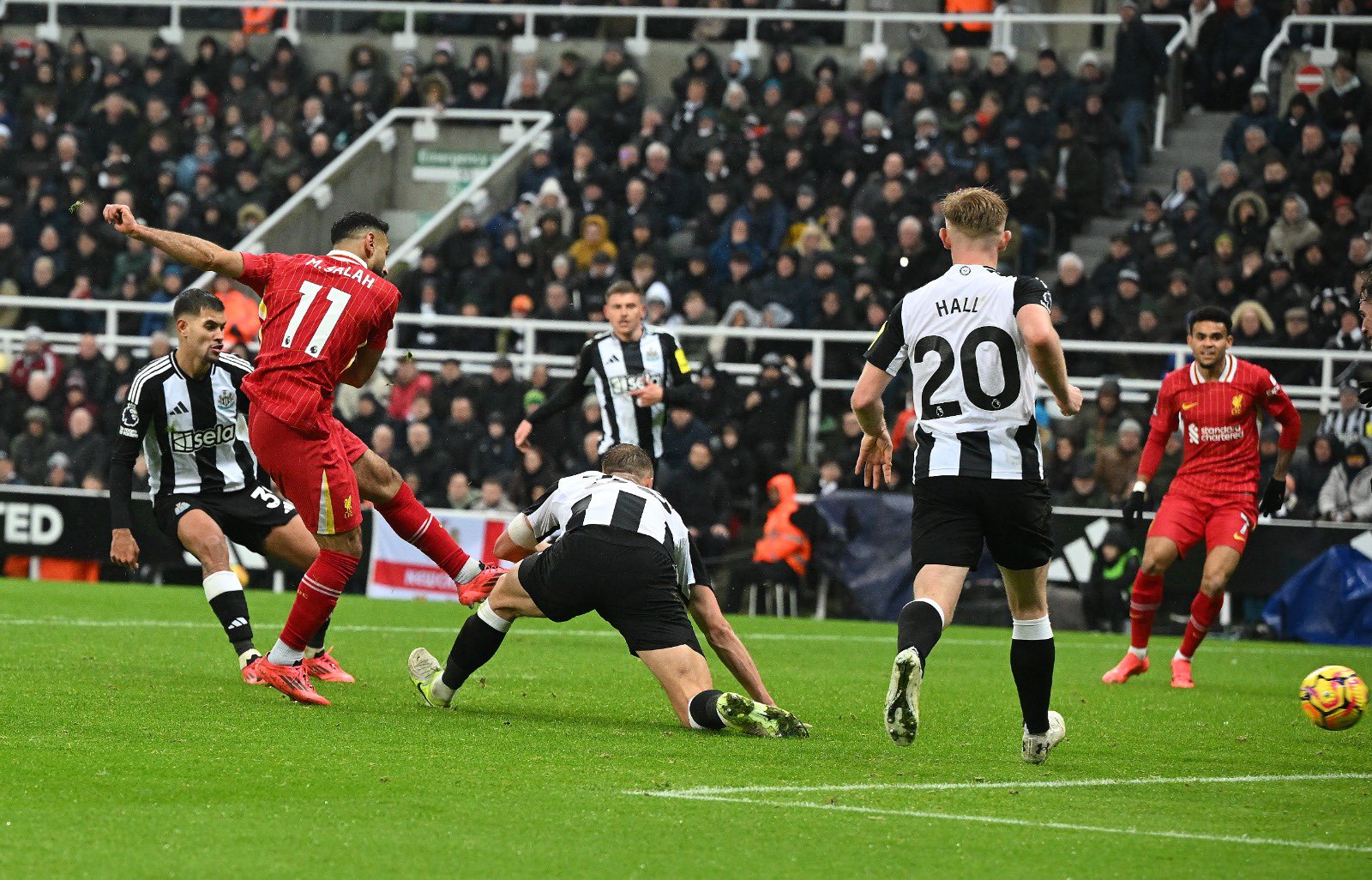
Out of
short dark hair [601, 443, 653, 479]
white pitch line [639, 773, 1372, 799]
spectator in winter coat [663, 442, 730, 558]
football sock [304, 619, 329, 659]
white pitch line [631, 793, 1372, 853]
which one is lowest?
spectator in winter coat [663, 442, 730, 558]

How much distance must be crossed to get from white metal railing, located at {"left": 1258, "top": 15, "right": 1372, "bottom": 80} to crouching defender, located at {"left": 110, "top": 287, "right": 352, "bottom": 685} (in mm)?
15925

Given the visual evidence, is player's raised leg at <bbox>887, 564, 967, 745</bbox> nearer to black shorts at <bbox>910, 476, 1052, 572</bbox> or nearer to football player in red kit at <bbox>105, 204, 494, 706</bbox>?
black shorts at <bbox>910, 476, 1052, 572</bbox>

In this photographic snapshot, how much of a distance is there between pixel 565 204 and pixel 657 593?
1542cm

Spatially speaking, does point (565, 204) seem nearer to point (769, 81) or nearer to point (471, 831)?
point (769, 81)

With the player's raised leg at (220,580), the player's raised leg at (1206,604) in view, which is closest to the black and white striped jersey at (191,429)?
the player's raised leg at (220,580)

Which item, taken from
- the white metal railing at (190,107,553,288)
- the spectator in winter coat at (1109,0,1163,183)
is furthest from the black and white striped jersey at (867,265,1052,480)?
the white metal railing at (190,107,553,288)

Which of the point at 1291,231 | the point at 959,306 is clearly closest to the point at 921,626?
the point at 959,306

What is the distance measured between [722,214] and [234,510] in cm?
1204

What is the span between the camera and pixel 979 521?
6859mm

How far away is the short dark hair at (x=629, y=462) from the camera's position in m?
8.49

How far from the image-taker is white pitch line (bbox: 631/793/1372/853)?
549cm

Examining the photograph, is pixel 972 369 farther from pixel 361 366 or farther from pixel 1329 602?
pixel 1329 602

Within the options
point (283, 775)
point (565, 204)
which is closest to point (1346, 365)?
point (565, 204)

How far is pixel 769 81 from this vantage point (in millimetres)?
23156
